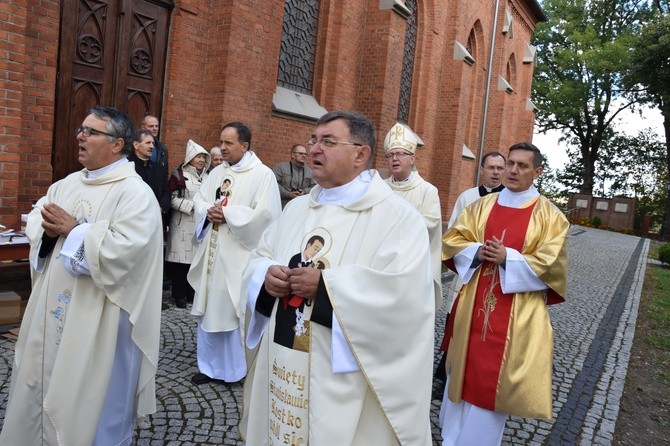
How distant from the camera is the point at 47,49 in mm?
6441

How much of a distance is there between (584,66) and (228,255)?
134ft

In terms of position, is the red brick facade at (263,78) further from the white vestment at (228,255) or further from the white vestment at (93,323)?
the white vestment at (93,323)

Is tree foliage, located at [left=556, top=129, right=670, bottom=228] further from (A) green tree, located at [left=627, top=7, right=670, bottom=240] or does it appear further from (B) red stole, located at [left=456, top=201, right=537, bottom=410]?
(B) red stole, located at [left=456, top=201, right=537, bottom=410]

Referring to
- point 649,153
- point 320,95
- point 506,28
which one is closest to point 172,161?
point 320,95

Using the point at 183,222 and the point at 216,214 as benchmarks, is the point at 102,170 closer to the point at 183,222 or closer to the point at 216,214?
the point at 216,214

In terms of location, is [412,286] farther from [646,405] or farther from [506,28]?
[506,28]

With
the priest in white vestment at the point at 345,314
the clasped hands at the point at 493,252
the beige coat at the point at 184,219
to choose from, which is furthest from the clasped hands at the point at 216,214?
the clasped hands at the point at 493,252

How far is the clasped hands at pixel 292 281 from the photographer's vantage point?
239 cm

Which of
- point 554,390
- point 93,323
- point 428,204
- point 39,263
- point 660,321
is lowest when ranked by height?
point 554,390

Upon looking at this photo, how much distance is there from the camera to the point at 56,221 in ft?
9.86

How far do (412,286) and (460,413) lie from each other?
5.92 ft

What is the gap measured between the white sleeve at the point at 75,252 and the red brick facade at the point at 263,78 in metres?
3.39

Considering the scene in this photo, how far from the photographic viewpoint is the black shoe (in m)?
4.71

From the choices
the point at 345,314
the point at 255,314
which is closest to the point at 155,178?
the point at 255,314
